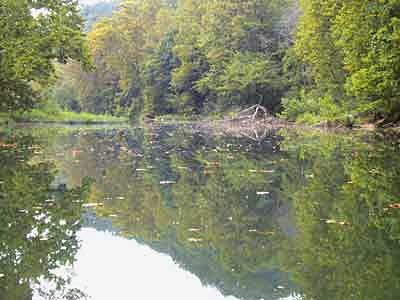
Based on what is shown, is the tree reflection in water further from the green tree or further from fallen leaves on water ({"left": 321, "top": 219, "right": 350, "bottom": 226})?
the green tree

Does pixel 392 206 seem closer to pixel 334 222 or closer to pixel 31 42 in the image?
pixel 334 222

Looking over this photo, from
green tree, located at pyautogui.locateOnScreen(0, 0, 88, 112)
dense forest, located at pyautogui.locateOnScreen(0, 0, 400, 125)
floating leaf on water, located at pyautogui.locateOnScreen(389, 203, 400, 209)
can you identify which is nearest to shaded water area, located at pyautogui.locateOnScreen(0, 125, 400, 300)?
floating leaf on water, located at pyautogui.locateOnScreen(389, 203, 400, 209)

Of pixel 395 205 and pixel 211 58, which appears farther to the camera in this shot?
pixel 211 58

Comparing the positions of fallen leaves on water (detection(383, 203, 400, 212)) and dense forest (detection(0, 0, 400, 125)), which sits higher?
dense forest (detection(0, 0, 400, 125))

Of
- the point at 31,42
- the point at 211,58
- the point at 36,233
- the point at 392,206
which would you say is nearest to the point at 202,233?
the point at 36,233

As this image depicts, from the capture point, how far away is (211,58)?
50906mm

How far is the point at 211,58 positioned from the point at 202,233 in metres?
46.0

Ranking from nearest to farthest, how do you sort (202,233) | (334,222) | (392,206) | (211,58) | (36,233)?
(36,233)
(202,233)
(334,222)
(392,206)
(211,58)

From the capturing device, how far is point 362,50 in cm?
2144

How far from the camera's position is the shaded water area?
412cm

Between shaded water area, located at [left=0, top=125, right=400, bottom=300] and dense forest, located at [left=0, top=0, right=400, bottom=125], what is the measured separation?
10.6 meters

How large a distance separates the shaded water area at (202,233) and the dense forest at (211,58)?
10593mm

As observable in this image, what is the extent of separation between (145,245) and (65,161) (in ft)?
26.0

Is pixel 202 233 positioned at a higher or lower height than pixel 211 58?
lower
